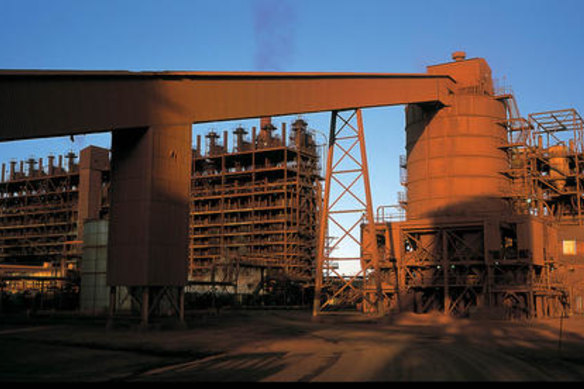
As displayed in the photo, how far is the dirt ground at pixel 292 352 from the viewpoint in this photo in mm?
15148

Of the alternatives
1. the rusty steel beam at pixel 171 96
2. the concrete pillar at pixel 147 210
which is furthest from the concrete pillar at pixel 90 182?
the concrete pillar at pixel 147 210

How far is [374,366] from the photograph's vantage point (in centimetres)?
1625

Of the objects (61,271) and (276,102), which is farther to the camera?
(61,271)

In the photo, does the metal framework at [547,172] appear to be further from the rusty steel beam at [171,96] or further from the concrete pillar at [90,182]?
the concrete pillar at [90,182]

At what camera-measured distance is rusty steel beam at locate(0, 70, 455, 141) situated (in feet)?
69.1

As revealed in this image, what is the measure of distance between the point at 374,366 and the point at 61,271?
158 ft

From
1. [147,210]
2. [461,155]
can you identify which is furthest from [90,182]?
[147,210]

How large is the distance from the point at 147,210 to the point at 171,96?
5005mm

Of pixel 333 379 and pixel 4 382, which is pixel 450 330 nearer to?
pixel 333 379

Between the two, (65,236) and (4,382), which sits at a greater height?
(65,236)

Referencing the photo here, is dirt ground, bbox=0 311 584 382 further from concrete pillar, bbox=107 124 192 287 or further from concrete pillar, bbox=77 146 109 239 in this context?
concrete pillar, bbox=77 146 109 239

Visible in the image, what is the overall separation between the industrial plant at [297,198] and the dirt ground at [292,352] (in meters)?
3.12

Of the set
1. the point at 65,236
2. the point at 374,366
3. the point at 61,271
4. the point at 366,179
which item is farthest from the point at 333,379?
the point at 65,236

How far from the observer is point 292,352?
65.9 ft
